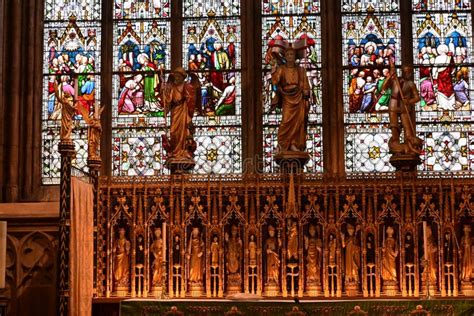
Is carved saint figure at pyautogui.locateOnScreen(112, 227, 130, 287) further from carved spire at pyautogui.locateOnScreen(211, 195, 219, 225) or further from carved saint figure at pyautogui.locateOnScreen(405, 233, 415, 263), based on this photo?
carved saint figure at pyautogui.locateOnScreen(405, 233, 415, 263)

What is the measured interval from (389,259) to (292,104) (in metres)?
2.75

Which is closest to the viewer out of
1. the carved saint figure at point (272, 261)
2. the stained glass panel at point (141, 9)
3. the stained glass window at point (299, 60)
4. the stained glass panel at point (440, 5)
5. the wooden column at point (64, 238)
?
the wooden column at point (64, 238)

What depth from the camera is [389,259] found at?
14016 mm

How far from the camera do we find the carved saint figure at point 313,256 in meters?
14.0

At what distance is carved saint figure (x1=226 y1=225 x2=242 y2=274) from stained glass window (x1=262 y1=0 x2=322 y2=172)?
2.20m

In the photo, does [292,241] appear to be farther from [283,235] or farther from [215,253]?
[215,253]

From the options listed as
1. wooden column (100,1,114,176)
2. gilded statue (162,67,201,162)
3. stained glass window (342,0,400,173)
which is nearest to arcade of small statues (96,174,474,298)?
gilded statue (162,67,201,162)

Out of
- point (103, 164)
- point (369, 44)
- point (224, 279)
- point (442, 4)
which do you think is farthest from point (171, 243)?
point (442, 4)

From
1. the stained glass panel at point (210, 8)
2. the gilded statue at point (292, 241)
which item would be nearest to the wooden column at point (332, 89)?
the stained glass panel at point (210, 8)

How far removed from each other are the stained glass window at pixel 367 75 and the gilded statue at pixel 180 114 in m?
2.88

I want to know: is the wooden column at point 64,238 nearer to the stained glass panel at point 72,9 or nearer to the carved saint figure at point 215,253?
the carved saint figure at point 215,253

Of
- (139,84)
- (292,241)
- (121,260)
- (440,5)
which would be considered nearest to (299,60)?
(440,5)

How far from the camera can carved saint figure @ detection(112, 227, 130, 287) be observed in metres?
14.1

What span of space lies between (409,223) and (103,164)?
17.4 ft
